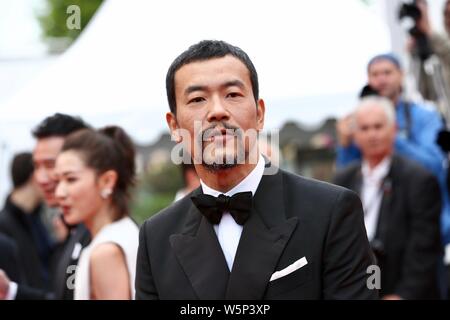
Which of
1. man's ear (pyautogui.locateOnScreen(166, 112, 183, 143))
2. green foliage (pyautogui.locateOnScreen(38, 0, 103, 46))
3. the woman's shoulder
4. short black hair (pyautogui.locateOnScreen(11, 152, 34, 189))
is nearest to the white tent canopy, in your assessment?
short black hair (pyautogui.locateOnScreen(11, 152, 34, 189))

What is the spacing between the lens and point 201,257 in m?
2.85

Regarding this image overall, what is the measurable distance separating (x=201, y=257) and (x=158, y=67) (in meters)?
3.83

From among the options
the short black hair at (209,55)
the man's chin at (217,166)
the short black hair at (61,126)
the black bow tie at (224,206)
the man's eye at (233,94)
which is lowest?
the black bow tie at (224,206)

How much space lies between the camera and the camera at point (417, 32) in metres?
6.18

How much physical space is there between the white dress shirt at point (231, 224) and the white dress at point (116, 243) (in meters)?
1.29

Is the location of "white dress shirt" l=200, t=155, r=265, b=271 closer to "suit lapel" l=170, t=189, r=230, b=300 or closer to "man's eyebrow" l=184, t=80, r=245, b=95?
"suit lapel" l=170, t=189, r=230, b=300

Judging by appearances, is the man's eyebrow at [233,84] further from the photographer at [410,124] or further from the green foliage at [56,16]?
the green foliage at [56,16]

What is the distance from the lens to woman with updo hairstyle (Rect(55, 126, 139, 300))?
418 cm

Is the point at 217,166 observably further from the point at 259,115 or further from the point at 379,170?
the point at 379,170

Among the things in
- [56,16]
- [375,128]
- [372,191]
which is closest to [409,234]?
[372,191]

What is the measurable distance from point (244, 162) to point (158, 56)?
381cm

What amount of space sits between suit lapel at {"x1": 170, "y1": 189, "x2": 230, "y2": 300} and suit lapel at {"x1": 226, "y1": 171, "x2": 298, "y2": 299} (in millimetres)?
52

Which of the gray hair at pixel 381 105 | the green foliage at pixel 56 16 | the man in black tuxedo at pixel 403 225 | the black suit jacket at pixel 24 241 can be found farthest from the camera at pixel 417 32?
the green foliage at pixel 56 16

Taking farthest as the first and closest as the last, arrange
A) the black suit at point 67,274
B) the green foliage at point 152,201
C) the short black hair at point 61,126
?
the green foliage at point 152,201 < the short black hair at point 61,126 < the black suit at point 67,274
